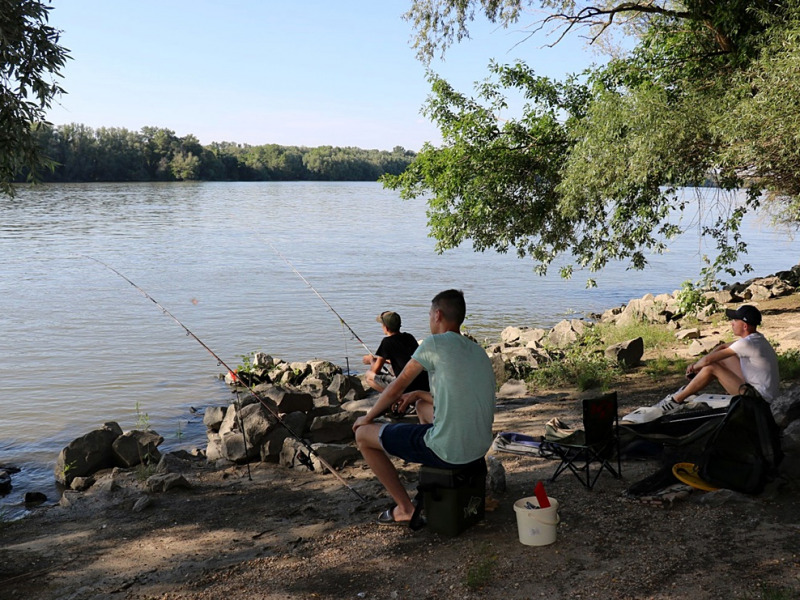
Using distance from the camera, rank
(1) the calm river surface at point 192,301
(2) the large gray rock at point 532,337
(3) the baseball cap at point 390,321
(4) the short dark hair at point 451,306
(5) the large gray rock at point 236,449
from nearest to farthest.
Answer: (4) the short dark hair at point 451,306, (3) the baseball cap at point 390,321, (5) the large gray rock at point 236,449, (1) the calm river surface at point 192,301, (2) the large gray rock at point 532,337

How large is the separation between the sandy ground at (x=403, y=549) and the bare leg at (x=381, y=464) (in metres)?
0.13

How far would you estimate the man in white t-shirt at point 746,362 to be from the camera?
6242 mm

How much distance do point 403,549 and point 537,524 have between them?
84 cm

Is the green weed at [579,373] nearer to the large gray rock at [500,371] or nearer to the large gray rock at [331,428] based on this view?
the large gray rock at [500,371]

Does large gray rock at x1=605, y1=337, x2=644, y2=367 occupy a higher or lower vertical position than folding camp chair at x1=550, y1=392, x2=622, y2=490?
lower

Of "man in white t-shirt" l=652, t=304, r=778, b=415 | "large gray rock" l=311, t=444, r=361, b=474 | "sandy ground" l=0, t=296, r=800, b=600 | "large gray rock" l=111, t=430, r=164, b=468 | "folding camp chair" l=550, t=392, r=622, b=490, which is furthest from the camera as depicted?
Answer: "large gray rock" l=111, t=430, r=164, b=468

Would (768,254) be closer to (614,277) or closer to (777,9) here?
(614,277)

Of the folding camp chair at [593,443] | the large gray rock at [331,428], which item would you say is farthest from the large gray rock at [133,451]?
the folding camp chair at [593,443]

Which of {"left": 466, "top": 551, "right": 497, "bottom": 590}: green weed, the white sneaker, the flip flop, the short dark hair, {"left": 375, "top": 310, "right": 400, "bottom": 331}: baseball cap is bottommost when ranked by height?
the flip flop

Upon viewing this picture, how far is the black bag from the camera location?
5.02m

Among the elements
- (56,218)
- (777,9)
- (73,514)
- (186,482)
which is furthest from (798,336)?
(56,218)

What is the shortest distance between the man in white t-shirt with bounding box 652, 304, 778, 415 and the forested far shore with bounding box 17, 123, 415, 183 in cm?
5404

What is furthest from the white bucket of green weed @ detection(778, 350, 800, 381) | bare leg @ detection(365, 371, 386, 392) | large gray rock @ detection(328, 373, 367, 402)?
large gray rock @ detection(328, 373, 367, 402)

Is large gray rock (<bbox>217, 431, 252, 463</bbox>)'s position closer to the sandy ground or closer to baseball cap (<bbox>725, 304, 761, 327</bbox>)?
the sandy ground
